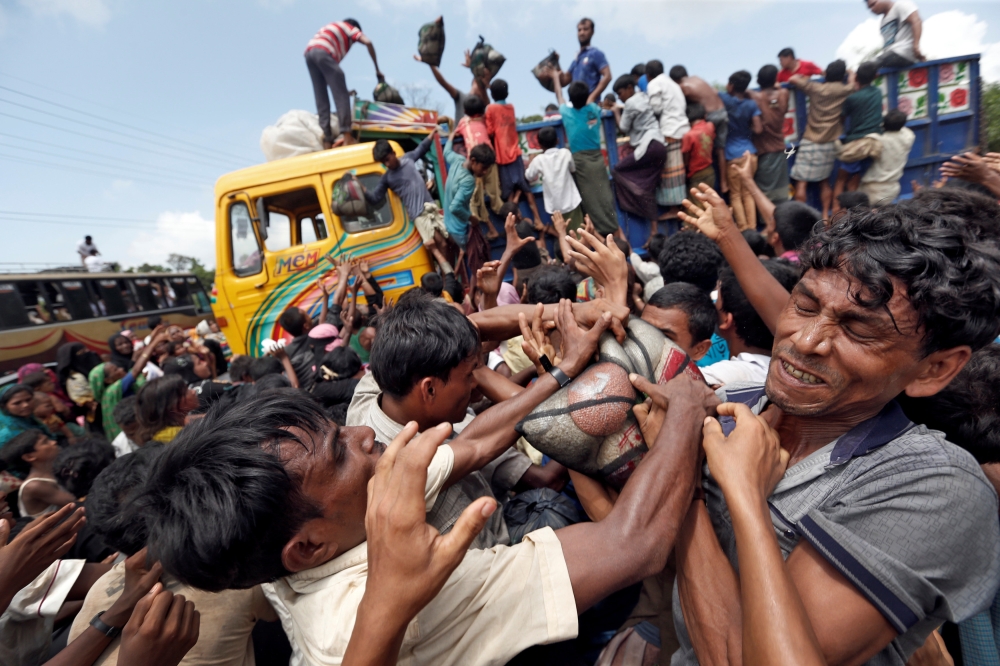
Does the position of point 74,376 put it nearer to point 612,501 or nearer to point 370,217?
point 370,217

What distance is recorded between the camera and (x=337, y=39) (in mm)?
6316

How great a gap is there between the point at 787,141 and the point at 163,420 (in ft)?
19.8

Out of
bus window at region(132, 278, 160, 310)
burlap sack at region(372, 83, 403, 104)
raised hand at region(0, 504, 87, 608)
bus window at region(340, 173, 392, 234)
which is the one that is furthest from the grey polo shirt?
bus window at region(132, 278, 160, 310)

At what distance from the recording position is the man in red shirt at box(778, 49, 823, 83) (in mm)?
5418

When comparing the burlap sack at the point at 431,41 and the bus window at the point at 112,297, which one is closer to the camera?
the burlap sack at the point at 431,41

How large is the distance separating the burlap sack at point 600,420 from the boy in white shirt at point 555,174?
371 cm

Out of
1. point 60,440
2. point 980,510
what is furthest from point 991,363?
point 60,440

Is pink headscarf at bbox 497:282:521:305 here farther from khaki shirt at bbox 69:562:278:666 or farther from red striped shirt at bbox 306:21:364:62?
red striped shirt at bbox 306:21:364:62

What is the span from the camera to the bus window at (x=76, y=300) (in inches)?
491

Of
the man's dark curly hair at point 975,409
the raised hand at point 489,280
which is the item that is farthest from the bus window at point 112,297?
the man's dark curly hair at point 975,409

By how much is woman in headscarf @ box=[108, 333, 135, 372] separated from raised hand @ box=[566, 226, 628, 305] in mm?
6558

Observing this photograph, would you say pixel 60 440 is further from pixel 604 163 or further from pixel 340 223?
pixel 604 163

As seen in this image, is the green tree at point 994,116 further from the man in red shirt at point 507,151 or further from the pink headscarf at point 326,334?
the pink headscarf at point 326,334

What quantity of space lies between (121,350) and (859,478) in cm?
772
